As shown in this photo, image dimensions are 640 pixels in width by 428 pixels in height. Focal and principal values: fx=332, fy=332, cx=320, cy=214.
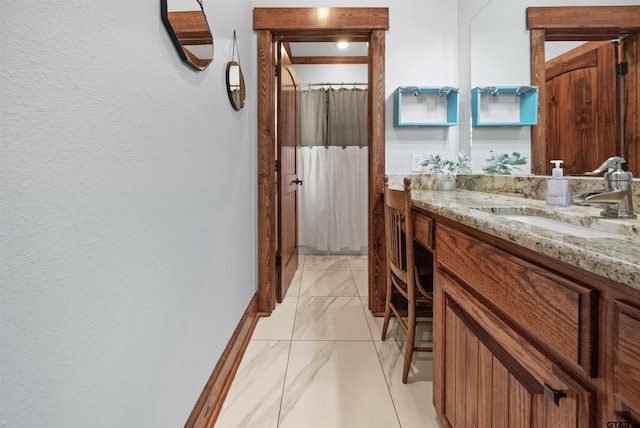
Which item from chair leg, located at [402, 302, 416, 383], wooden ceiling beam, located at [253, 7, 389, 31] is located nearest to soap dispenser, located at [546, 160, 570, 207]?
chair leg, located at [402, 302, 416, 383]

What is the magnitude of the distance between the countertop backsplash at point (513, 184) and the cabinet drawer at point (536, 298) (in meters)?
0.61

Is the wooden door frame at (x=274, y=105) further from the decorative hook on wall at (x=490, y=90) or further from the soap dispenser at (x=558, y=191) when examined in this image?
the soap dispenser at (x=558, y=191)

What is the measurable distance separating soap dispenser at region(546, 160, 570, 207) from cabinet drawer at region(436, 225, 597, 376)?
0.54 metres

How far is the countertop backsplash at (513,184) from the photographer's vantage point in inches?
47.3

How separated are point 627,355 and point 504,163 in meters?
1.68

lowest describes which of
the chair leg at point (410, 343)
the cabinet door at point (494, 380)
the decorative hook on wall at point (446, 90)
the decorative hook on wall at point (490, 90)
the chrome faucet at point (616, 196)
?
Result: the chair leg at point (410, 343)

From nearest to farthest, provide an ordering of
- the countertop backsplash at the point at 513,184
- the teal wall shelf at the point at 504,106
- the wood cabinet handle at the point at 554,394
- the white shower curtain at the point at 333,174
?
the wood cabinet handle at the point at 554,394 → the countertop backsplash at the point at 513,184 → the teal wall shelf at the point at 504,106 → the white shower curtain at the point at 333,174

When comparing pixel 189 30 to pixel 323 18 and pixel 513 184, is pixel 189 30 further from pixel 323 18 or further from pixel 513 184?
pixel 513 184

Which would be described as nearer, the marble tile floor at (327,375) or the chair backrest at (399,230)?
the marble tile floor at (327,375)

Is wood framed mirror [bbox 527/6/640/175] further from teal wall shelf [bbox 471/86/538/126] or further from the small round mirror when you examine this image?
the small round mirror

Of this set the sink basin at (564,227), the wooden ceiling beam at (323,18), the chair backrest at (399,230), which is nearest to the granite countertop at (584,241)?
the sink basin at (564,227)

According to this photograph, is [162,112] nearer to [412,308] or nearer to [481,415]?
[481,415]

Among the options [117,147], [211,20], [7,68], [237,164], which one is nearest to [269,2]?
[211,20]

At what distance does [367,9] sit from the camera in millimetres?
2254
